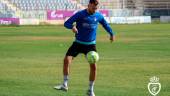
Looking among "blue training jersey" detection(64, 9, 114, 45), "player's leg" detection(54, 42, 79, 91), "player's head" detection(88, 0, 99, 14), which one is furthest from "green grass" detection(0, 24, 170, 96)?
"player's head" detection(88, 0, 99, 14)

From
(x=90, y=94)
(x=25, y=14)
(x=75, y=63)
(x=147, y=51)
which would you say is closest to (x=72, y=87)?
(x=90, y=94)

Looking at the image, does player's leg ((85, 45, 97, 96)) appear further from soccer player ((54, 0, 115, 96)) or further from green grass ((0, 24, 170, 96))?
green grass ((0, 24, 170, 96))

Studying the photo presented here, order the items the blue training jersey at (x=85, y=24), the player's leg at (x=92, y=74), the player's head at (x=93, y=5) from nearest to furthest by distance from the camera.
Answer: the player's head at (x=93, y=5), the player's leg at (x=92, y=74), the blue training jersey at (x=85, y=24)

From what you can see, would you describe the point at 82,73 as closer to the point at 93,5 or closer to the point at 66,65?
the point at 66,65

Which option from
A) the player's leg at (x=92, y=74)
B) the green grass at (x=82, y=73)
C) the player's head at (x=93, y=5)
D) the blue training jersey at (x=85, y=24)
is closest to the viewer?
the player's head at (x=93, y=5)

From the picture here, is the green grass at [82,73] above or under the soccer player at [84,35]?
under

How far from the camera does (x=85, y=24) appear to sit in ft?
44.0

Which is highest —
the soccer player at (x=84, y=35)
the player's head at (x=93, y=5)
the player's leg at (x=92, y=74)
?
the player's head at (x=93, y=5)

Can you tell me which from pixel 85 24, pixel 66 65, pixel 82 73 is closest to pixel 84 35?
pixel 85 24

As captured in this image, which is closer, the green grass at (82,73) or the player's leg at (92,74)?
the player's leg at (92,74)

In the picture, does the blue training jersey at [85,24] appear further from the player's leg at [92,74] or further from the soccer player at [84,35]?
the player's leg at [92,74]

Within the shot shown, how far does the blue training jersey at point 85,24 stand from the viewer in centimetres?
1335

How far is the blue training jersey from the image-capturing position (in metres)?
13.4

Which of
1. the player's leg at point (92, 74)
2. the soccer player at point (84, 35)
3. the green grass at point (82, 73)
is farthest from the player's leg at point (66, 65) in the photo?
the player's leg at point (92, 74)
